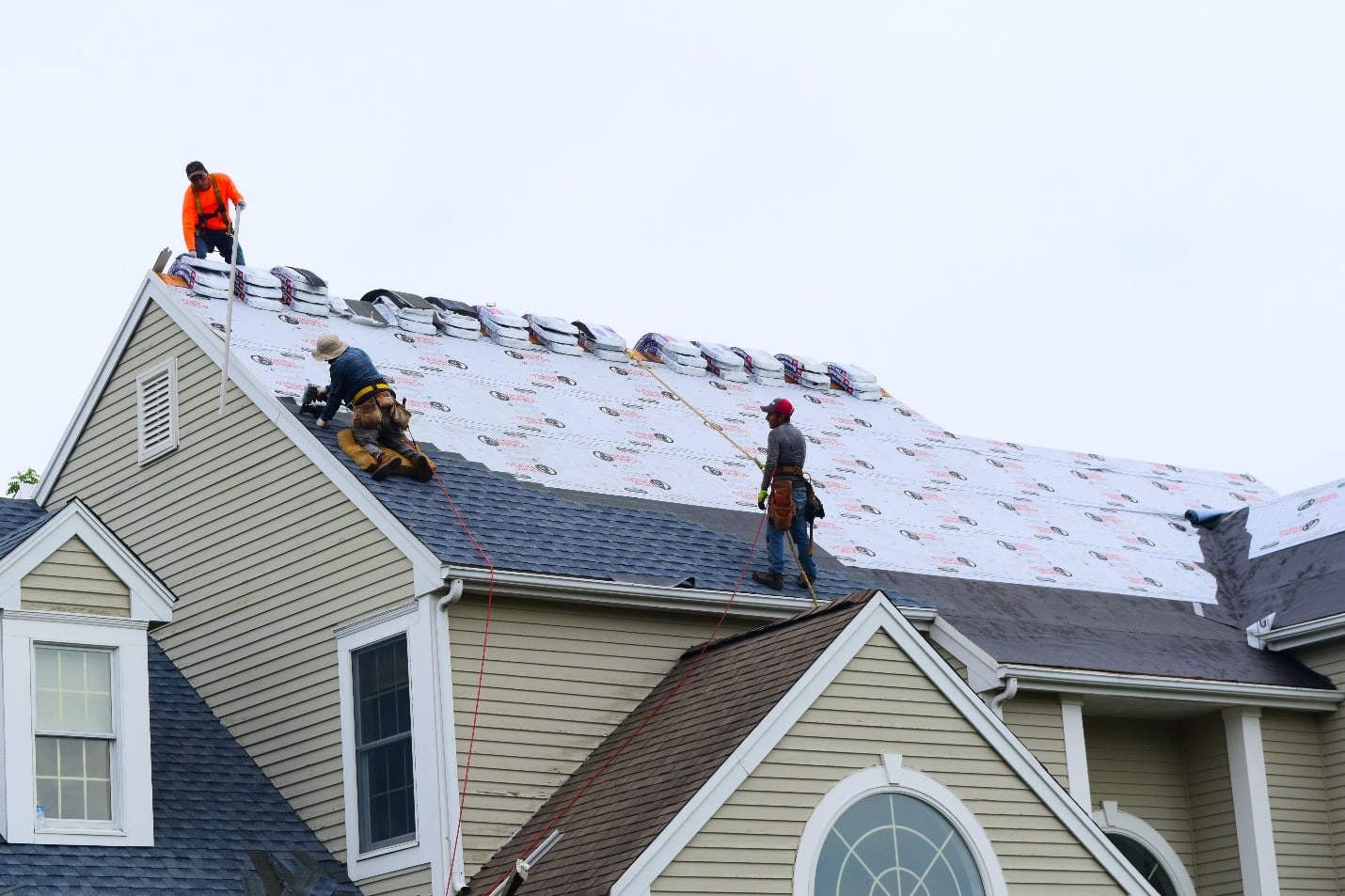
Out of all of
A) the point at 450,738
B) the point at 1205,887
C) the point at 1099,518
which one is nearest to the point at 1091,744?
the point at 1205,887

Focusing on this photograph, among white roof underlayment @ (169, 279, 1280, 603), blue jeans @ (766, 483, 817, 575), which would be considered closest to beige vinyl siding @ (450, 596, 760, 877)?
blue jeans @ (766, 483, 817, 575)

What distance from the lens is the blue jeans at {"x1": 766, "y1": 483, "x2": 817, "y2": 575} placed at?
744 inches

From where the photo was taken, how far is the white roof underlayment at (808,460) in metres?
20.4

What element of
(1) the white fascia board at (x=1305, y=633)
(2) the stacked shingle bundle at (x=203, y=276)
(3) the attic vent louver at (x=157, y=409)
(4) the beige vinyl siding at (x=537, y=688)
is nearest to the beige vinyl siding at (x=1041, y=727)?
(1) the white fascia board at (x=1305, y=633)

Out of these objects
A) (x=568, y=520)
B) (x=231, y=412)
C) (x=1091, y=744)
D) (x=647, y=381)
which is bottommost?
(x=1091, y=744)

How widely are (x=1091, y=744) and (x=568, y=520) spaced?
21.1 feet

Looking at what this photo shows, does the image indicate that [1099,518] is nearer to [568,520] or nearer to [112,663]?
[568,520]

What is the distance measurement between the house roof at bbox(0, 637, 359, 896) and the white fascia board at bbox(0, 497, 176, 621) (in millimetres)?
1502

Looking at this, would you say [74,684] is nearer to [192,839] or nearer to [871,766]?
[192,839]

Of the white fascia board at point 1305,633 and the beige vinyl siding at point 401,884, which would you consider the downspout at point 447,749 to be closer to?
the beige vinyl siding at point 401,884

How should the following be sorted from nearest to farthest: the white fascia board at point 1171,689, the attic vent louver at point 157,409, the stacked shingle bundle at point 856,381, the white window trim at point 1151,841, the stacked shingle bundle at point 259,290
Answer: the white fascia board at point 1171,689
the attic vent louver at point 157,409
the white window trim at point 1151,841
the stacked shingle bundle at point 259,290
the stacked shingle bundle at point 856,381

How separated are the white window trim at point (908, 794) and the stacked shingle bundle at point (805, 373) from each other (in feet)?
39.6

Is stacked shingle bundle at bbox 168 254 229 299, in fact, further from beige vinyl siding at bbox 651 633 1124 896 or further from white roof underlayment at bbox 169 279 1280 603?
beige vinyl siding at bbox 651 633 1124 896

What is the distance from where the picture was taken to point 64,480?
21.8 metres
